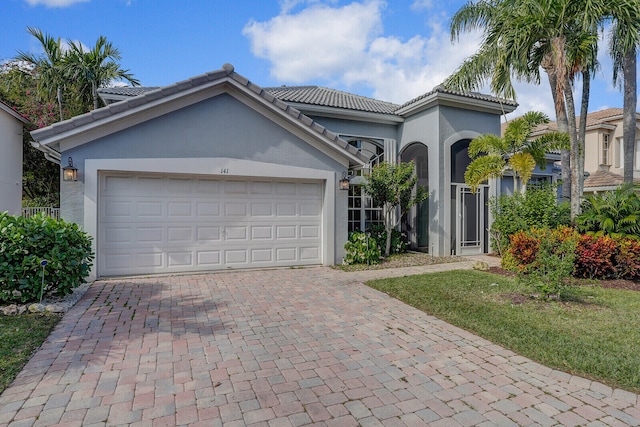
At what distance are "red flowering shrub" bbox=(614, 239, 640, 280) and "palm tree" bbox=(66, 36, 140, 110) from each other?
67.5ft

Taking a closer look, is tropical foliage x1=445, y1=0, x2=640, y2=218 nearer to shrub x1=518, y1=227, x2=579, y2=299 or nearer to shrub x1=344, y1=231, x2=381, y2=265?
shrub x1=518, y1=227, x2=579, y2=299

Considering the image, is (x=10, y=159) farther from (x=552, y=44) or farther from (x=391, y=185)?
(x=552, y=44)

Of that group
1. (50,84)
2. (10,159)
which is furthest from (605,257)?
(50,84)

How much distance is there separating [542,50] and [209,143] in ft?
35.4

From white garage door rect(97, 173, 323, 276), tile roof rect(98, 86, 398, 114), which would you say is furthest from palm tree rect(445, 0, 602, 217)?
white garage door rect(97, 173, 323, 276)

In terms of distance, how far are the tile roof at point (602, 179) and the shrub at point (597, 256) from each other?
46.7 ft

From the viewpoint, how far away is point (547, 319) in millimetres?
5758

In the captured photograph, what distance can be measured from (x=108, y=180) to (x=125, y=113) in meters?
1.69

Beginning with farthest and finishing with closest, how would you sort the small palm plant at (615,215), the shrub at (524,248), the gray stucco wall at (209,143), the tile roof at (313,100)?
1. the tile roof at (313,100)
2. the small palm plant at (615,215)
3. the shrub at (524,248)
4. the gray stucco wall at (209,143)

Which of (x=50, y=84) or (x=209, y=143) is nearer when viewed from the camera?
(x=209, y=143)

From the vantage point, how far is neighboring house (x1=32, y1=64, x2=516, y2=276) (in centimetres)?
838

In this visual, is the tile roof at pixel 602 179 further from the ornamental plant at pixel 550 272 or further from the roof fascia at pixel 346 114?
the ornamental plant at pixel 550 272

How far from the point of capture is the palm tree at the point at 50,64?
1655 centimetres

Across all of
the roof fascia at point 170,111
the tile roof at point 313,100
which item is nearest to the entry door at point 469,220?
the tile roof at point 313,100
